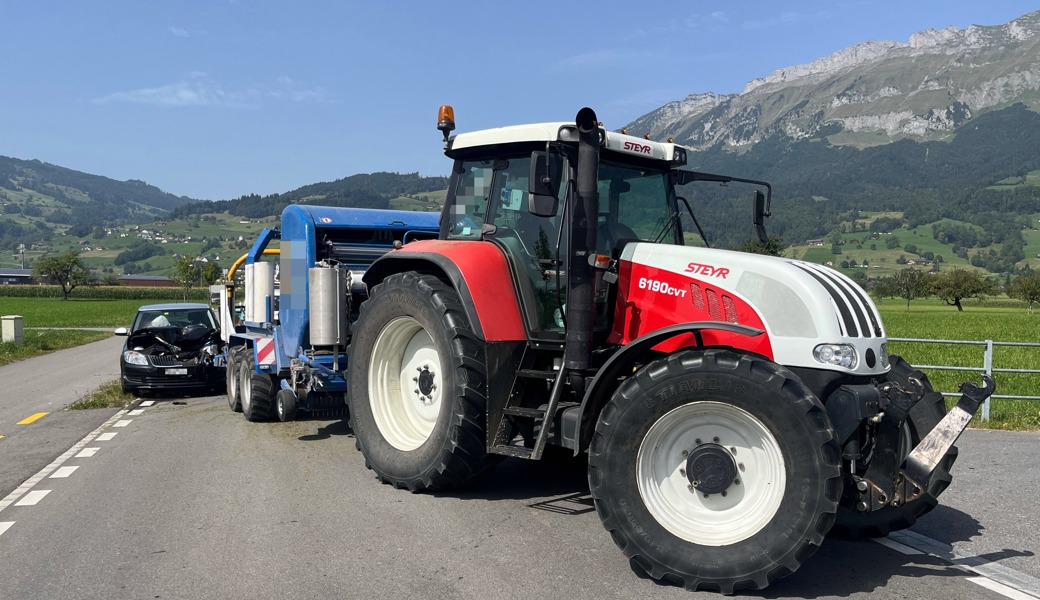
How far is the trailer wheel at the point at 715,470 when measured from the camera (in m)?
4.47

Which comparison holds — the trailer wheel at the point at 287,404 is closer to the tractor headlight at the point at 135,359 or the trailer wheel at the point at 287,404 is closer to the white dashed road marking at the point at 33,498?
the white dashed road marking at the point at 33,498

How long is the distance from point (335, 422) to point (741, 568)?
24.1 feet

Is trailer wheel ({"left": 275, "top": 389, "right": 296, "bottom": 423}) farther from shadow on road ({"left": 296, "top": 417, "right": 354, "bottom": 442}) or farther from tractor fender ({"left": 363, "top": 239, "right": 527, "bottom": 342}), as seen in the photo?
tractor fender ({"left": 363, "top": 239, "right": 527, "bottom": 342})

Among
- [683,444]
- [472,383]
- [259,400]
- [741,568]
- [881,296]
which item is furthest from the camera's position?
[881,296]

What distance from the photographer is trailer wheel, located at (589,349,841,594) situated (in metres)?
4.47

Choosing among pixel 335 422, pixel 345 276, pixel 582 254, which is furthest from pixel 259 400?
pixel 582 254

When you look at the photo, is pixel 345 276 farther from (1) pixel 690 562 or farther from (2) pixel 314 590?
(1) pixel 690 562

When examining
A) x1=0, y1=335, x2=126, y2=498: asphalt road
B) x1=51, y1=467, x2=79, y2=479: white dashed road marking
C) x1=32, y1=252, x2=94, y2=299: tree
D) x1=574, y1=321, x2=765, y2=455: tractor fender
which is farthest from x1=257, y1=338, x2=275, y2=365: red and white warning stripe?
x1=32, y1=252, x2=94, y2=299: tree

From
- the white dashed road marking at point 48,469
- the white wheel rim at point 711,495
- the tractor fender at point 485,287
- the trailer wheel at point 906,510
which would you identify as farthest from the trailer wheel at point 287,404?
the trailer wheel at point 906,510

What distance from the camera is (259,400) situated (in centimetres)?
1090

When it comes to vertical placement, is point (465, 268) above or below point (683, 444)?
above

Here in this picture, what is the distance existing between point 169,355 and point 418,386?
8790mm

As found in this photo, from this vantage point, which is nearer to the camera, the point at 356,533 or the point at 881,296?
the point at 356,533

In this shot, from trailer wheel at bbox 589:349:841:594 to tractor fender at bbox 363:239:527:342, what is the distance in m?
1.49
